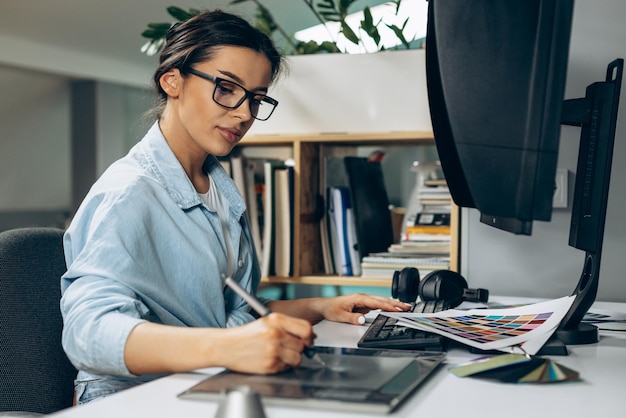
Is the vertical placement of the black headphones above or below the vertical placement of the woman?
below

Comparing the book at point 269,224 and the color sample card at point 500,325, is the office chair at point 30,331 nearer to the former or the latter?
the color sample card at point 500,325

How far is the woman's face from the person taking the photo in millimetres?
1417

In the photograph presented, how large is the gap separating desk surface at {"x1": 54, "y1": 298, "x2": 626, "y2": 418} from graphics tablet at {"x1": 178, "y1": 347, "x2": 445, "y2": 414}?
0.04ft

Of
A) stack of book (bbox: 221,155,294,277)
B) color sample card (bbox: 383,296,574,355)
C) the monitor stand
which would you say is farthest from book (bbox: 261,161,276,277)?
the monitor stand

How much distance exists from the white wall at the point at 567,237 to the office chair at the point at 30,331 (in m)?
1.05

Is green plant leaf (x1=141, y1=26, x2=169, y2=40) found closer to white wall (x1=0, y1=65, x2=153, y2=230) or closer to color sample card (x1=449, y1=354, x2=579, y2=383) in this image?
color sample card (x1=449, y1=354, x2=579, y2=383)

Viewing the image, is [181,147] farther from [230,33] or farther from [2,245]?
[2,245]

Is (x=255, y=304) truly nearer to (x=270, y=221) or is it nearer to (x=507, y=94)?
(x=507, y=94)

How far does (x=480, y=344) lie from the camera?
1.08m

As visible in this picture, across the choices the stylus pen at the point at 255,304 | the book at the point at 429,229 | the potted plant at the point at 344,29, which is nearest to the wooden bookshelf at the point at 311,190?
the book at the point at 429,229

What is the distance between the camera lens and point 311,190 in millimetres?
2287

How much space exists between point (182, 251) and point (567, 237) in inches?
39.3

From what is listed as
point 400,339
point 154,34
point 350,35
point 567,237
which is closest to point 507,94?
point 400,339

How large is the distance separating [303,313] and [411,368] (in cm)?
59
